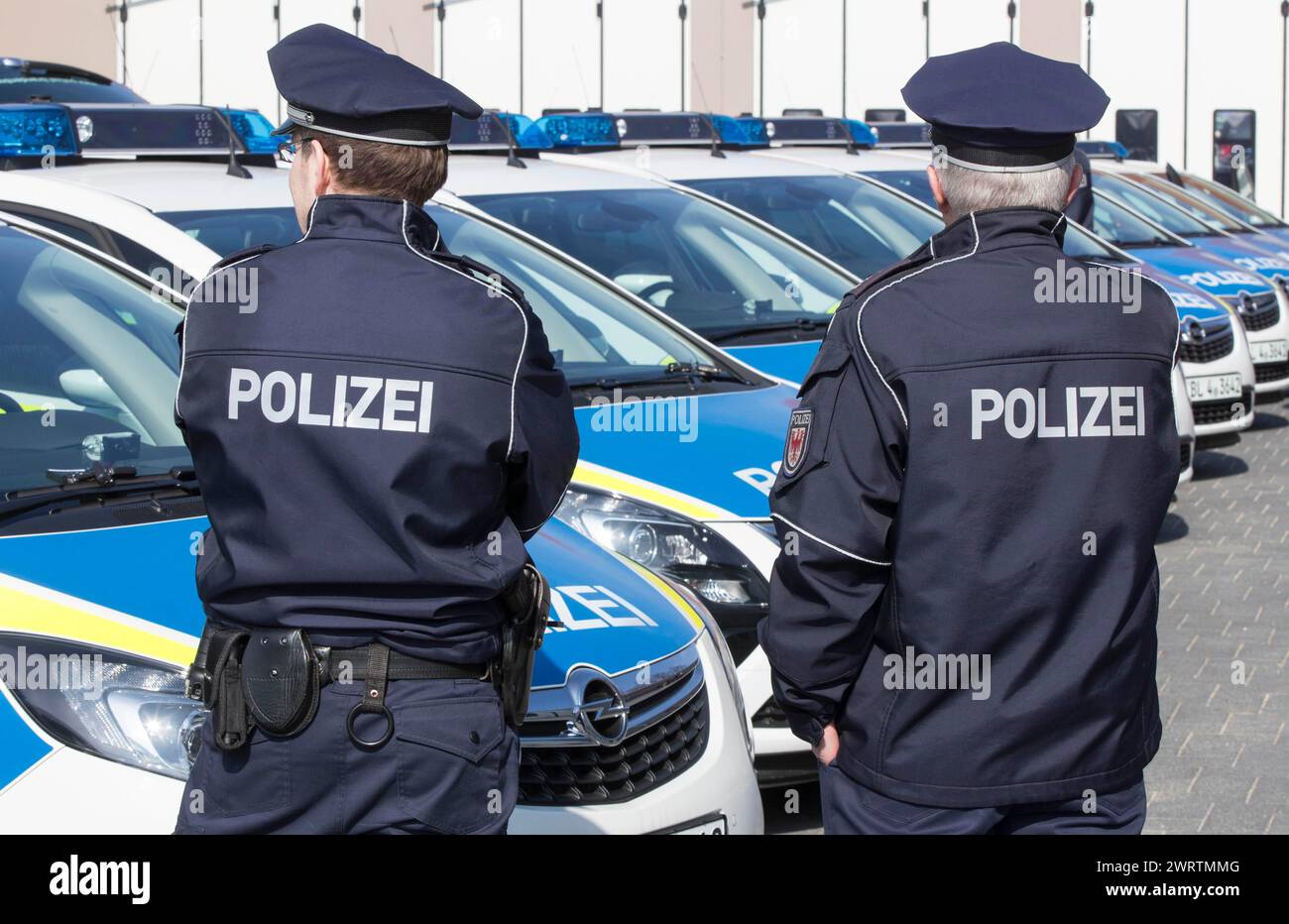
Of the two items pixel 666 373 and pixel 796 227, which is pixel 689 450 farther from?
pixel 796 227

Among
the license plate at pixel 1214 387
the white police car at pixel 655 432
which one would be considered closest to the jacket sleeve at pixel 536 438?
the white police car at pixel 655 432

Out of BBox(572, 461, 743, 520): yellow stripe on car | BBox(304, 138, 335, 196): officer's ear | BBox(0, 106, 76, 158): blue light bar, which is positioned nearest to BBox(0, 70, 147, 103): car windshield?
BBox(0, 106, 76, 158): blue light bar

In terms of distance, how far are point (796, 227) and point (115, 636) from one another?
5.76m

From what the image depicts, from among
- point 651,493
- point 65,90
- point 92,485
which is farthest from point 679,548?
point 65,90

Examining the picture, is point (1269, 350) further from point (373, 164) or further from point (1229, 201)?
point (373, 164)

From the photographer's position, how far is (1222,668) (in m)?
6.00

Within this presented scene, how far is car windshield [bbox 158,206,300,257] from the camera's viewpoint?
480 cm

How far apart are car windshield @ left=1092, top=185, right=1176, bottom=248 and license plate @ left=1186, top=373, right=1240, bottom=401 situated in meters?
2.43

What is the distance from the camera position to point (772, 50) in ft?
76.1

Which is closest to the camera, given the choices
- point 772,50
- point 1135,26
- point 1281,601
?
point 1281,601

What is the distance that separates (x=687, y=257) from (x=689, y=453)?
214 centimetres

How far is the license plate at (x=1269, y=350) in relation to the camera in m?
11.4

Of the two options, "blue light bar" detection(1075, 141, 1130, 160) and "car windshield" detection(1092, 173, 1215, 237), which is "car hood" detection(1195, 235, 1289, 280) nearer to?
"car windshield" detection(1092, 173, 1215, 237)
